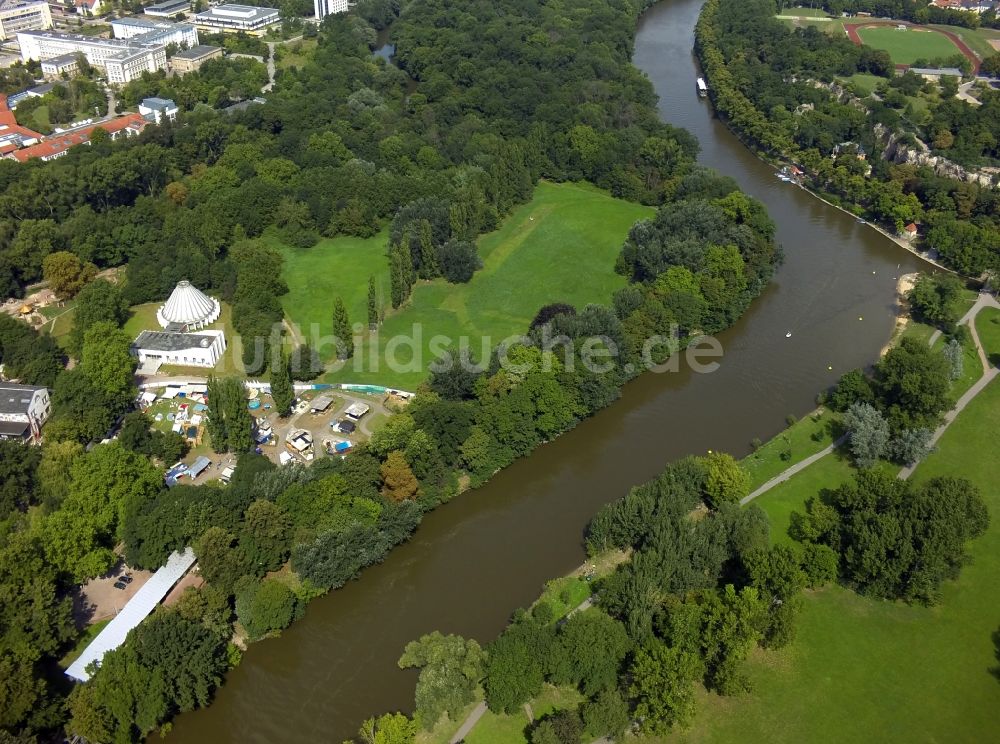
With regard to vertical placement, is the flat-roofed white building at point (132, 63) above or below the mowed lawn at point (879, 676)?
above

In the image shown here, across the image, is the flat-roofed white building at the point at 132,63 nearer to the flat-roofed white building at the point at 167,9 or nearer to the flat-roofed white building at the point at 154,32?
the flat-roofed white building at the point at 154,32

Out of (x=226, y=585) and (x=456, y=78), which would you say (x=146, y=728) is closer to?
(x=226, y=585)

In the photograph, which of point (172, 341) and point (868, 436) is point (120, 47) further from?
point (868, 436)

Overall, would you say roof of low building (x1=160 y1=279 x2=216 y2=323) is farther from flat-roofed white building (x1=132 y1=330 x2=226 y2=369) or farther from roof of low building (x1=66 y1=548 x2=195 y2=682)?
roof of low building (x1=66 y1=548 x2=195 y2=682)

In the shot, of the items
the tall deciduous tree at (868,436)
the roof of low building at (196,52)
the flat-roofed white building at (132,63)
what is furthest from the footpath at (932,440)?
→ the roof of low building at (196,52)

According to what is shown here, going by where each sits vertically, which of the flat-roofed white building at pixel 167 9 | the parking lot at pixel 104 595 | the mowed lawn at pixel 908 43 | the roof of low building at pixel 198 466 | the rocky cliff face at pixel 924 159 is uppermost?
the mowed lawn at pixel 908 43
